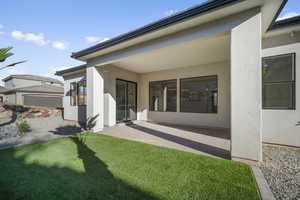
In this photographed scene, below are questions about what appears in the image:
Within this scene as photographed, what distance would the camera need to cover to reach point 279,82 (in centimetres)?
382

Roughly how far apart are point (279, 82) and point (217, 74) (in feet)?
7.96

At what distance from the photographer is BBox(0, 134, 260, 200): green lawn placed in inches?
69.9

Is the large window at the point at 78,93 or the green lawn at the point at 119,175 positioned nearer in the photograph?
the green lawn at the point at 119,175

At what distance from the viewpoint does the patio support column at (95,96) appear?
17.6 ft

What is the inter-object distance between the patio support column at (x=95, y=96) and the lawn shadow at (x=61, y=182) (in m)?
2.69

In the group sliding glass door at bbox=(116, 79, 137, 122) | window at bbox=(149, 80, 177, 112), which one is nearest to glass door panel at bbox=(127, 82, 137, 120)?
sliding glass door at bbox=(116, 79, 137, 122)

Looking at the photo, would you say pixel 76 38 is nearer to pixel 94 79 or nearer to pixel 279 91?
pixel 94 79

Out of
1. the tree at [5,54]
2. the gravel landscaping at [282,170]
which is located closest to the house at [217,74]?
the gravel landscaping at [282,170]

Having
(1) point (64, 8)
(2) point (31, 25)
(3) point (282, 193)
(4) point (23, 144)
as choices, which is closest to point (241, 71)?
(3) point (282, 193)

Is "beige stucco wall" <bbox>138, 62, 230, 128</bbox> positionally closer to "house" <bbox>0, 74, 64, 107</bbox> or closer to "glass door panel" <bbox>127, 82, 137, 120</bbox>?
"glass door panel" <bbox>127, 82, 137, 120</bbox>

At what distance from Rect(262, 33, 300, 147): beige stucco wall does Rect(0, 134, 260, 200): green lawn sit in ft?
7.38

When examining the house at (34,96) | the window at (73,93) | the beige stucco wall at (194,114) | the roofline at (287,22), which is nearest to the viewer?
the roofline at (287,22)

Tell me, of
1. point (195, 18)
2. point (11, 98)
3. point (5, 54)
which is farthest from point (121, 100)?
point (11, 98)

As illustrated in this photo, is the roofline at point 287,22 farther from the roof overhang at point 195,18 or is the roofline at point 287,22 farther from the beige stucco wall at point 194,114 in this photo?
the beige stucco wall at point 194,114
